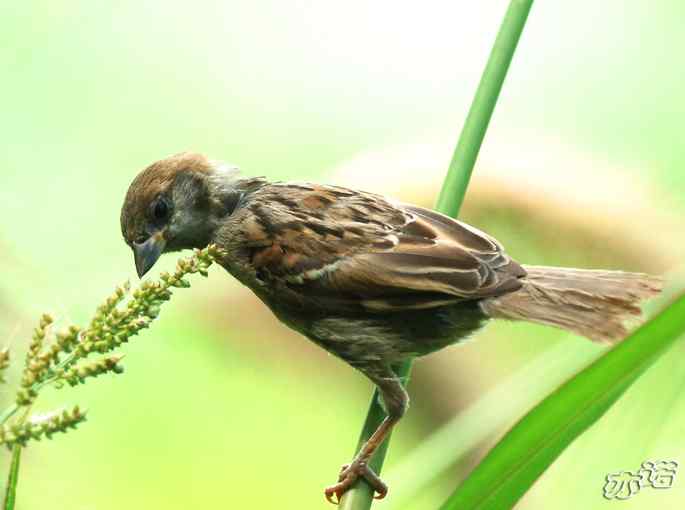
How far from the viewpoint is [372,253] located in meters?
2.25

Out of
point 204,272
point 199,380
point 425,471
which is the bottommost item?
point 199,380

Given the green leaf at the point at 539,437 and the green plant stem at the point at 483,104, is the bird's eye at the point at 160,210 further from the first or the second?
the green leaf at the point at 539,437

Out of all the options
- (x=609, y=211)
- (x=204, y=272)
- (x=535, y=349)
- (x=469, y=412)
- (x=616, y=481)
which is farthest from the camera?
(x=609, y=211)

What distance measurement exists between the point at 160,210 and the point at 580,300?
109cm

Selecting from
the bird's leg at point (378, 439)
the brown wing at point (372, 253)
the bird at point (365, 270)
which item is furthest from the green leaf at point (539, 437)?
the brown wing at point (372, 253)

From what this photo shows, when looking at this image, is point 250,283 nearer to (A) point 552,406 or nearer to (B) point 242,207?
(B) point 242,207

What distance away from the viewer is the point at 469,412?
2.21 m

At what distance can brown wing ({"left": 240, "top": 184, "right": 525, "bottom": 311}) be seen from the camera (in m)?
2.16

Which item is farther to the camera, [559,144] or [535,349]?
[559,144]

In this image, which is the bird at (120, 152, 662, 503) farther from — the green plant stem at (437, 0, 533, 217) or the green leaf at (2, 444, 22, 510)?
the green leaf at (2, 444, 22, 510)

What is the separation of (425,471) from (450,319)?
0.41 metres

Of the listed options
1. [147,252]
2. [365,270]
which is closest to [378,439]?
[365,270]

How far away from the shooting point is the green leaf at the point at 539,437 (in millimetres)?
1309

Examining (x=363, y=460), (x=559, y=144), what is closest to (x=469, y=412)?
(x=363, y=460)
